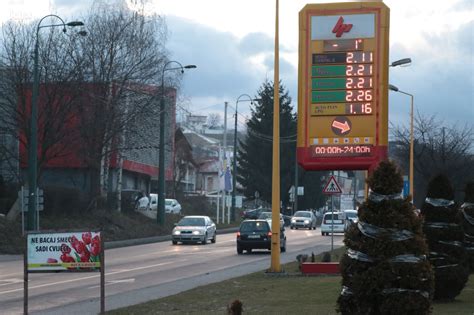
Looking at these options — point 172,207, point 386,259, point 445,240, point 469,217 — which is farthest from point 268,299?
point 172,207

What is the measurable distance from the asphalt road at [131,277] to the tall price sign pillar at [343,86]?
5.45 m

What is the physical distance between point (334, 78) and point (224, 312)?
5.69 meters

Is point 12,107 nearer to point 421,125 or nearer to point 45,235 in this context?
point 421,125

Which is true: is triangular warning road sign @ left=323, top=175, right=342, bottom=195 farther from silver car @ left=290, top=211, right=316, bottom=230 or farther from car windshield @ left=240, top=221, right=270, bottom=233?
silver car @ left=290, top=211, right=316, bottom=230

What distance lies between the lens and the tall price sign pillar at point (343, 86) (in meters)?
18.9

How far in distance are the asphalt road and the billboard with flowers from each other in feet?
5.67

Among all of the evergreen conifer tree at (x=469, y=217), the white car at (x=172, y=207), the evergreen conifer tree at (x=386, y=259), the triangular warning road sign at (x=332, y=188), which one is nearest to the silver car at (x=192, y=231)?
the triangular warning road sign at (x=332, y=188)

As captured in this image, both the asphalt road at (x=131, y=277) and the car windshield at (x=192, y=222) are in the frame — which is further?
the car windshield at (x=192, y=222)

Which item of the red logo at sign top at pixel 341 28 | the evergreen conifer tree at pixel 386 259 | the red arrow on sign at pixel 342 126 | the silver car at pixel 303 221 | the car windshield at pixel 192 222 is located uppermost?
the red logo at sign top at pixel 341 28

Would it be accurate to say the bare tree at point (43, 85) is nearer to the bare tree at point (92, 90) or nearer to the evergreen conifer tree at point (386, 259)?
the bare tree at point (92, 90)

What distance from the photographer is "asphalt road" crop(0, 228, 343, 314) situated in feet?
64.8

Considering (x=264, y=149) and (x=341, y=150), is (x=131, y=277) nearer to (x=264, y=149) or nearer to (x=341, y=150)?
(x=341, y=150)

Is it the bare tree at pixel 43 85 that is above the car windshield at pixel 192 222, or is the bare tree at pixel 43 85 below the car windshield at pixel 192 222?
above

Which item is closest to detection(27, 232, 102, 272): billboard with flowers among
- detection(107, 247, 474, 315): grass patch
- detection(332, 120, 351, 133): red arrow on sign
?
detection(107, 247, 474, 315): grass patch
